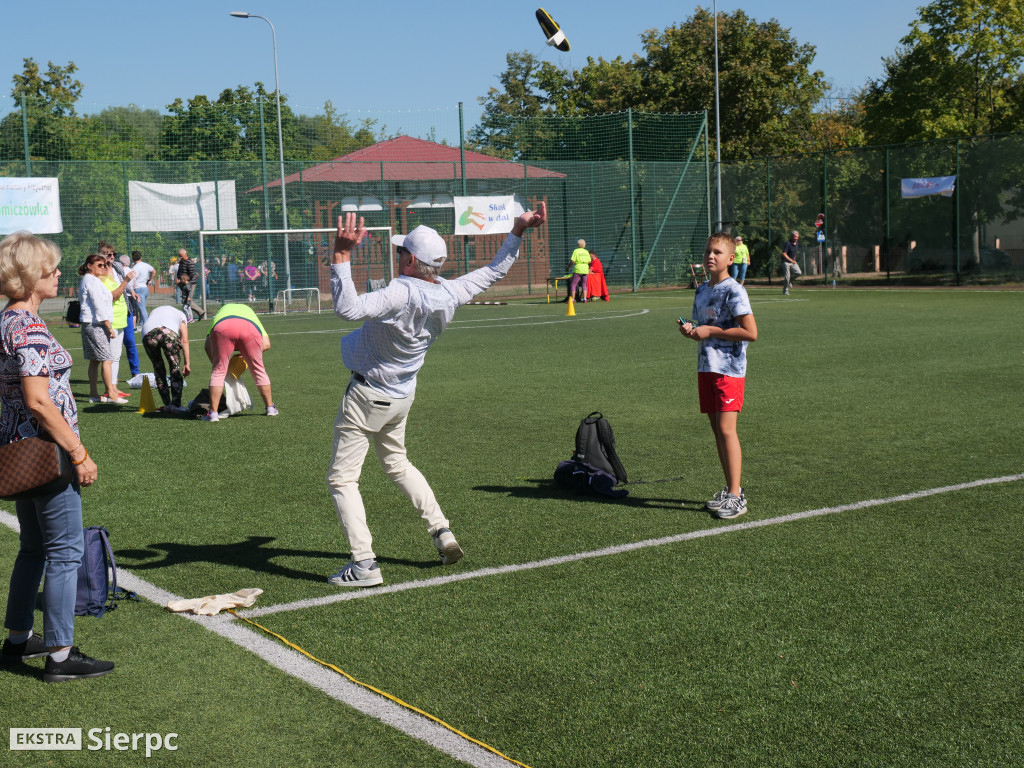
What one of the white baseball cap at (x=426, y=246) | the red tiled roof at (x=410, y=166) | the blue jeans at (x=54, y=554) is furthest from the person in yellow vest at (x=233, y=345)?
the red tiled roof at (x=410, y=166)

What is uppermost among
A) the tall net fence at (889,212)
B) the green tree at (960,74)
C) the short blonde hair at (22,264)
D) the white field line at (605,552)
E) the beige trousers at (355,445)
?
the green tree at (960,74)

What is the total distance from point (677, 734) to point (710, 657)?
0.76 metres

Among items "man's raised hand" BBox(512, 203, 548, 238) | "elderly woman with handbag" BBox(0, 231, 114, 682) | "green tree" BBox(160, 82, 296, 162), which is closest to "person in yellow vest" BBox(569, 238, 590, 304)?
"green tree" BBox(160, 82, 296, 162)

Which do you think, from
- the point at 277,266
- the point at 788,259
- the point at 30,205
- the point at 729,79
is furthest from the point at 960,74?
the point at 30,205

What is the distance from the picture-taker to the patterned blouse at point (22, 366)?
416 cm

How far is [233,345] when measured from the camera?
11.6 m

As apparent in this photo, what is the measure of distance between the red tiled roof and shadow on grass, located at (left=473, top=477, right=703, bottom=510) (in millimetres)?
27164

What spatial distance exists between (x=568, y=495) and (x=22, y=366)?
4.40 meters

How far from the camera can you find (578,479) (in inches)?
307

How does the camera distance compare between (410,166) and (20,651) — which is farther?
(410,166)

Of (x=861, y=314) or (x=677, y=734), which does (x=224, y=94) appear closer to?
(x=861, y=314)

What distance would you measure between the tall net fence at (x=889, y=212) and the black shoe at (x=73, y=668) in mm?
35010

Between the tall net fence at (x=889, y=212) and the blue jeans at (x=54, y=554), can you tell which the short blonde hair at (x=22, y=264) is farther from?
the tall net fence at (x=889, y=212)

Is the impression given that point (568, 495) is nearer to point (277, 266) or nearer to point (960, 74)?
point (277, 266)
